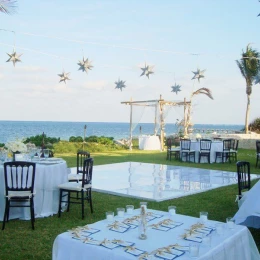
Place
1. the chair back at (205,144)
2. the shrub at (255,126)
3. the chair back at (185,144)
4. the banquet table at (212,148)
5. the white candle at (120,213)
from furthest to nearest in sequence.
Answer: the shrub at (255,126)
the chair back at (185,144)
the banquet table at (212,148)
the chair back at (205,144)
the white candle at (120,213)

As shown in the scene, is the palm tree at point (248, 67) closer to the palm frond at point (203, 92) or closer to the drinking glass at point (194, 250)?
the palm frond at point (203, 92)

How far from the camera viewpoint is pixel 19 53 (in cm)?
1048

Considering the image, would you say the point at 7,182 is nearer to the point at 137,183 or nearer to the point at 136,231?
the point at 136,231

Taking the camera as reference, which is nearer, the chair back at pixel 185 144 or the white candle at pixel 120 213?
the white candle at pixel 120 213

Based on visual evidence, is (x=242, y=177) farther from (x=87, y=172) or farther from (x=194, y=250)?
(x=194, y=250)

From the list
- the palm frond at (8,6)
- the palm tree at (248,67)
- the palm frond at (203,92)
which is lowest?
the palm frond at (203,92)

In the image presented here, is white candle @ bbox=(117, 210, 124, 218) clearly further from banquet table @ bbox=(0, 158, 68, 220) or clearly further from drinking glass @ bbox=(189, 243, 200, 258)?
banquet table @ bbox=(0, 158, 68, 220)

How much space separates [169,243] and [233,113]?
94.5 ft

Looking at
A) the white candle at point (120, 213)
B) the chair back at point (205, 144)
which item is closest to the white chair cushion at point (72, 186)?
the white candle at point (120, 213)

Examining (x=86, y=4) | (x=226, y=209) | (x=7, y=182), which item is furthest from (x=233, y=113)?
(x=7, y=182)

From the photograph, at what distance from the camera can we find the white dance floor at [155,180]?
7.90m

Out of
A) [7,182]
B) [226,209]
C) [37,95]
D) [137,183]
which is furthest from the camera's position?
[37,95]

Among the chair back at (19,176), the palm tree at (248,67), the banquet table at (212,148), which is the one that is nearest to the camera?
the chair back at (19,176)

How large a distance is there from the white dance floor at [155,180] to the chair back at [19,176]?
257 centimetres
